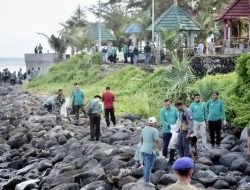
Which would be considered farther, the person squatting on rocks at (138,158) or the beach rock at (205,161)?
the beach rock at (205,161)

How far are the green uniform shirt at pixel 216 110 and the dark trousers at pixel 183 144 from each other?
2.40 meters

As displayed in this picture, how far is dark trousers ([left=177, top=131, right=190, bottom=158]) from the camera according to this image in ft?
42.0

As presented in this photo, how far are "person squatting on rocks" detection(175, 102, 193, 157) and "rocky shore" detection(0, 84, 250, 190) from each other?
599mm

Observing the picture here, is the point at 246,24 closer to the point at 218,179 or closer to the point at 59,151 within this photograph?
the point at 59,151

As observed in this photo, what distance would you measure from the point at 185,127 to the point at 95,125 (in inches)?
218

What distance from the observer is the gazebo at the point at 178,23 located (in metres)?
32.9

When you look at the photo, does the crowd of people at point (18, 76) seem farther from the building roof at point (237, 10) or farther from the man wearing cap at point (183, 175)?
the man wearing cap at point (183, 175)

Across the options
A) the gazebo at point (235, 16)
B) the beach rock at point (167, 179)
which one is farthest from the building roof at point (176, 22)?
the beach rock at point (167, 179)

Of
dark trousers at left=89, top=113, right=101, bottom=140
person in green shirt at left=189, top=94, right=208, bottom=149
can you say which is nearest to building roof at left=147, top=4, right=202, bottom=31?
dark trousers at left=89, top=113, right=101, bottom=140

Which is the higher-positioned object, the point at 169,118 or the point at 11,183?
the point at 169,118

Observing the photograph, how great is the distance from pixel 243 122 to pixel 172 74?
25.7ft

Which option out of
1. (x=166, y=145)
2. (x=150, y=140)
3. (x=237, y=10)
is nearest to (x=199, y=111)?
(x=166, y=145)

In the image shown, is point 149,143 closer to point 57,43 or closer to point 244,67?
point 244,67

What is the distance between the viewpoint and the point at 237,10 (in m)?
32.5
